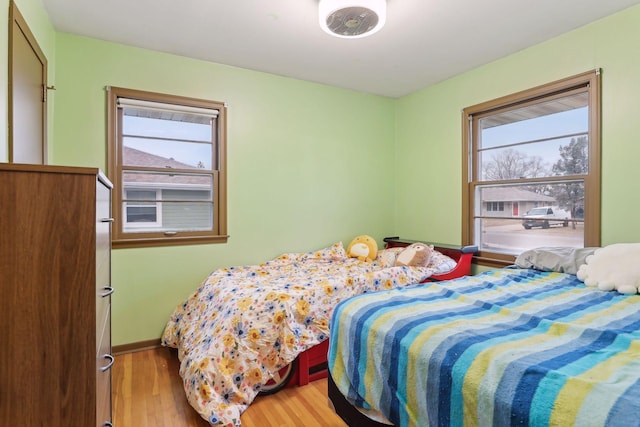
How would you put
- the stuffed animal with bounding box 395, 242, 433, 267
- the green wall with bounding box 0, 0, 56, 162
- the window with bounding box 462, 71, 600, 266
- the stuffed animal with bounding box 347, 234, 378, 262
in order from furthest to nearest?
1. the stuffed animal with bounding box 347, 234, 378, 262
2. the stuffed animal with bounding box 395, 242, 433, 267
3. the window with bounding box 462, 71, 600, 266
4. the green wall with bounding box 0, 0, 56, 162

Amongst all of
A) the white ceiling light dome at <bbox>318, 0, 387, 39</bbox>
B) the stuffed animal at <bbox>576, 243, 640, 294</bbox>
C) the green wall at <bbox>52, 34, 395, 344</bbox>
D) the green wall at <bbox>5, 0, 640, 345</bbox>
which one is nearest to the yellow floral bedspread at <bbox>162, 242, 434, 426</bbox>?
the green wall at <bbox>52, 34, 395, 344</bbox>

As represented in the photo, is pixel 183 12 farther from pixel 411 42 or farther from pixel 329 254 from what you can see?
pixel 329 254

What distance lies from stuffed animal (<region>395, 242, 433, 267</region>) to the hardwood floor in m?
1.24

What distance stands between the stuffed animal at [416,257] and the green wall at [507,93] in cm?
54

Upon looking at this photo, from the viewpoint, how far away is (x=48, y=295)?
0.95 m

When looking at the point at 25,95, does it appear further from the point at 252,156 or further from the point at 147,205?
the point at 252,156

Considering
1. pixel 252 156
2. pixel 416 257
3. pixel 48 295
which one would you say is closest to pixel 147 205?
pixel 252 156

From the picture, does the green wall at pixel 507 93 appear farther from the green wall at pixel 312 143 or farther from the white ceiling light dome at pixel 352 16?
the white ceiling light dome at pixel 352 16

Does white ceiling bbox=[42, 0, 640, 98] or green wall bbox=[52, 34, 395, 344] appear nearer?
white ceiling bbox=[42, 0, 640, 98]

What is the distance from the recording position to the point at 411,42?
270 cm

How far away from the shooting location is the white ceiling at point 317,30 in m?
2.22

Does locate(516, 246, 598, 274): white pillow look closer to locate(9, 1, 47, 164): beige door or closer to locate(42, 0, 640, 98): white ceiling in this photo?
locate(42, 0, 640, 98): white ceiling

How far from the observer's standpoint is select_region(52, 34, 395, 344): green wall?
2684 millimetres

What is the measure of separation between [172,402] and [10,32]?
7.10 ft
